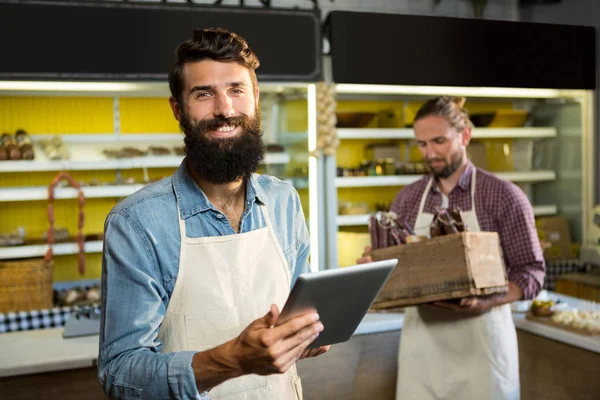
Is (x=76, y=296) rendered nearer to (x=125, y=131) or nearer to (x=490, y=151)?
(x=125, y=131)

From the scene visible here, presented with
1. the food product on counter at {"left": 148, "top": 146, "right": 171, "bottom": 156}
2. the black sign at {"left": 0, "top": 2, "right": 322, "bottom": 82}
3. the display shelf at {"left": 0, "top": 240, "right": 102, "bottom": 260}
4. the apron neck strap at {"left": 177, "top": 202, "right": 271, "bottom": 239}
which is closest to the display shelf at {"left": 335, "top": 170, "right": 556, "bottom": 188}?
the black sign at {"left": 0, "top": 2, "right": 322, "bottom": 82}

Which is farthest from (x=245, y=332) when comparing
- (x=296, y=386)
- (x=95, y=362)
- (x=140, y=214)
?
(x=95, y=362)

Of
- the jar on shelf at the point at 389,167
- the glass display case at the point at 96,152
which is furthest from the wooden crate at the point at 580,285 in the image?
the glass display case at the point at 96,152

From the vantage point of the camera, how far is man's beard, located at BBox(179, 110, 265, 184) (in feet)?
5.14

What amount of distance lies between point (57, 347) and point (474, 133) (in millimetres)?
3536

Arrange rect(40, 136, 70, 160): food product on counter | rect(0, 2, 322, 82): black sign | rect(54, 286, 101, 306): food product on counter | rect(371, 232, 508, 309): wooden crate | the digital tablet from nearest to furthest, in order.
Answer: the digital tablet < rect(371, 232, 508, 309): wooden crate < rect(0, 2, 322, 82): black sign < rect(54, 286, 101, 306): food product on counter < rect(40, 136, 70, 160): food product on counter

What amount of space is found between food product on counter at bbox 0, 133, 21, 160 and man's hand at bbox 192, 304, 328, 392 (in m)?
3.31

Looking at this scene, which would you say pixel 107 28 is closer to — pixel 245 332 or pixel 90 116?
pixel 90 116

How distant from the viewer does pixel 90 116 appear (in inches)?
189

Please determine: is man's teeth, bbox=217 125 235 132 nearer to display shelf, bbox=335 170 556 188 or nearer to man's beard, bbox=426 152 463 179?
man's beard, bbox=426 152 463 179

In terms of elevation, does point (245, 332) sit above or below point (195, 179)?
below

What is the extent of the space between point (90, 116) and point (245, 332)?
392 cm

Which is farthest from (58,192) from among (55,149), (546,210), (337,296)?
(546,210)

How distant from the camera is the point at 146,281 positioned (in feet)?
4.70
